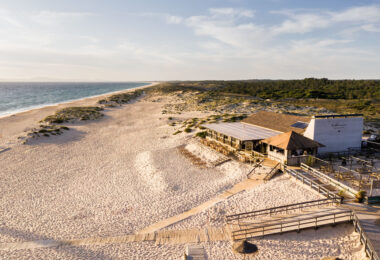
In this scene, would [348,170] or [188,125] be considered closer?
[348,170]

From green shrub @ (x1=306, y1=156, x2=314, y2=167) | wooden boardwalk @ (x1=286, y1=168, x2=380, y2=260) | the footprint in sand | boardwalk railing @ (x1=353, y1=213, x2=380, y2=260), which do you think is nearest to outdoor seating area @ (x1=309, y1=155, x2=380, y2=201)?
green shrub @ (x1=306, y1=156, x2=314, y2=167)

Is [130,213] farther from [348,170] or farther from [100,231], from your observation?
[348,170]

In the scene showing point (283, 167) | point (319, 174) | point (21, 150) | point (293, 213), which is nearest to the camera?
point (293, 213)

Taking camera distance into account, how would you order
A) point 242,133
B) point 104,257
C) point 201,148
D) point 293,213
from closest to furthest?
point 104,257
point 293,213
point 242,133
point 201,148

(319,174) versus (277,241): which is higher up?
(319,174)

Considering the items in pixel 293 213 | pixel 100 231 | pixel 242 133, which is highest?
pixel 242 133

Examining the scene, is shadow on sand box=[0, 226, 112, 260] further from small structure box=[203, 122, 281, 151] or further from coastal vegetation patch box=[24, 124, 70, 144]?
coastal vegetation patch box=[24, 124, 70, 144]

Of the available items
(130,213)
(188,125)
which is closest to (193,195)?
(130,213)
